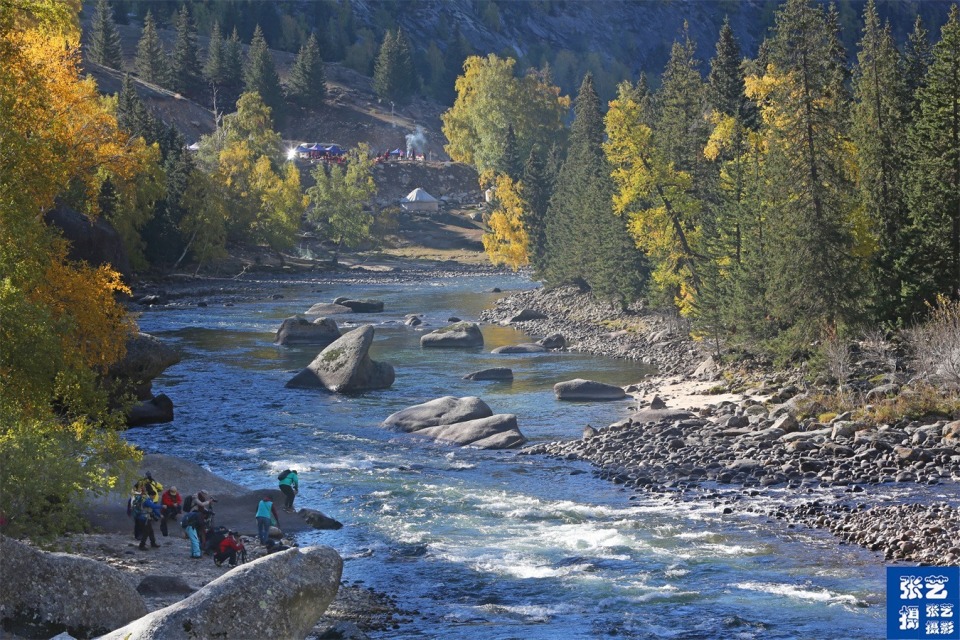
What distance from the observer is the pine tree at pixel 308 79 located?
533ft

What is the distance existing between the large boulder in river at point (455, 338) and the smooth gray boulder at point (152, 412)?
897 inches

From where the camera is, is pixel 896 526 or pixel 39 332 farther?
pixel 896 526

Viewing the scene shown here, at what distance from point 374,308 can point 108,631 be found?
63.9 meters

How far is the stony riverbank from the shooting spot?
1091 inches

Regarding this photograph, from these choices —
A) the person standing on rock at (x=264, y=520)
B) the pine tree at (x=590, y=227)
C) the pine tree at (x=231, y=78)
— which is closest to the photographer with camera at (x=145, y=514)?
the person standing on rock at (x=264, y=520)

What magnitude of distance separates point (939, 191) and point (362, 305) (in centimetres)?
4530

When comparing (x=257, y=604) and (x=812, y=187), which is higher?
(x=812, y=187)

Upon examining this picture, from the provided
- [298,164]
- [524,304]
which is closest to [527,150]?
[298,164]

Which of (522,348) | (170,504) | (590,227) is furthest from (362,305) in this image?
(170,504)

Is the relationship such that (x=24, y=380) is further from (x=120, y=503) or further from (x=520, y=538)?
(x=520, y=538)

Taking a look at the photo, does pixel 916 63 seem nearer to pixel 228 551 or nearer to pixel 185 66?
pixel 228 551

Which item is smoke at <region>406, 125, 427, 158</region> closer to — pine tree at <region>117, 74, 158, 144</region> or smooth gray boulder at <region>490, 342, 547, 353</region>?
pine tree at <region>117, 74, 158, 144</region>

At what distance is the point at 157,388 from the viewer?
164 feet

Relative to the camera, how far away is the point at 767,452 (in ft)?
115
